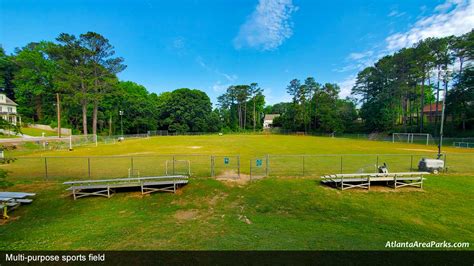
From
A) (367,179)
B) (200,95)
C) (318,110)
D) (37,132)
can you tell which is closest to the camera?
(367,179)

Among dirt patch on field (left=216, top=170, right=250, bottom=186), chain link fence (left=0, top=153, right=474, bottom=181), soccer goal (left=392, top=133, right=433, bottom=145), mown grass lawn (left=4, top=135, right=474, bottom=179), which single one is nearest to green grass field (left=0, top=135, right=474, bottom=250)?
dirt patch on field (left=216, top=170, right=250, bottom=186)

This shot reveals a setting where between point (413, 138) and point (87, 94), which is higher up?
point (87, 94)

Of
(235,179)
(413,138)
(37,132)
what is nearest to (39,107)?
(37,132)

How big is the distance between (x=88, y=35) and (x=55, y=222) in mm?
46336

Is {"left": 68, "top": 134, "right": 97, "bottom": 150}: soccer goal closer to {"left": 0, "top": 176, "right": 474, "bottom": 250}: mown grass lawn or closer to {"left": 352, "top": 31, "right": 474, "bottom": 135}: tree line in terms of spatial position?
{"left": 0, "top": 176, "right": 474, "bottom": 250}: mown grass lawn

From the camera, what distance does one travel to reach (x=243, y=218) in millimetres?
6246

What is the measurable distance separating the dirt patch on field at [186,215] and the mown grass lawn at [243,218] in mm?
33

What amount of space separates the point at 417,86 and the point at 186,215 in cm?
6447

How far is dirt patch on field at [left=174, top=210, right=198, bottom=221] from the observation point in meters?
6.32

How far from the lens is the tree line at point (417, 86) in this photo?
36.3 m

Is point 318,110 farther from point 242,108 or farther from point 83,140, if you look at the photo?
point 83,140

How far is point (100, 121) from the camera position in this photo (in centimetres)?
5738

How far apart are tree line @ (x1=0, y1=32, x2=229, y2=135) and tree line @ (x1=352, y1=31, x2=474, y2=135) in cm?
5258
